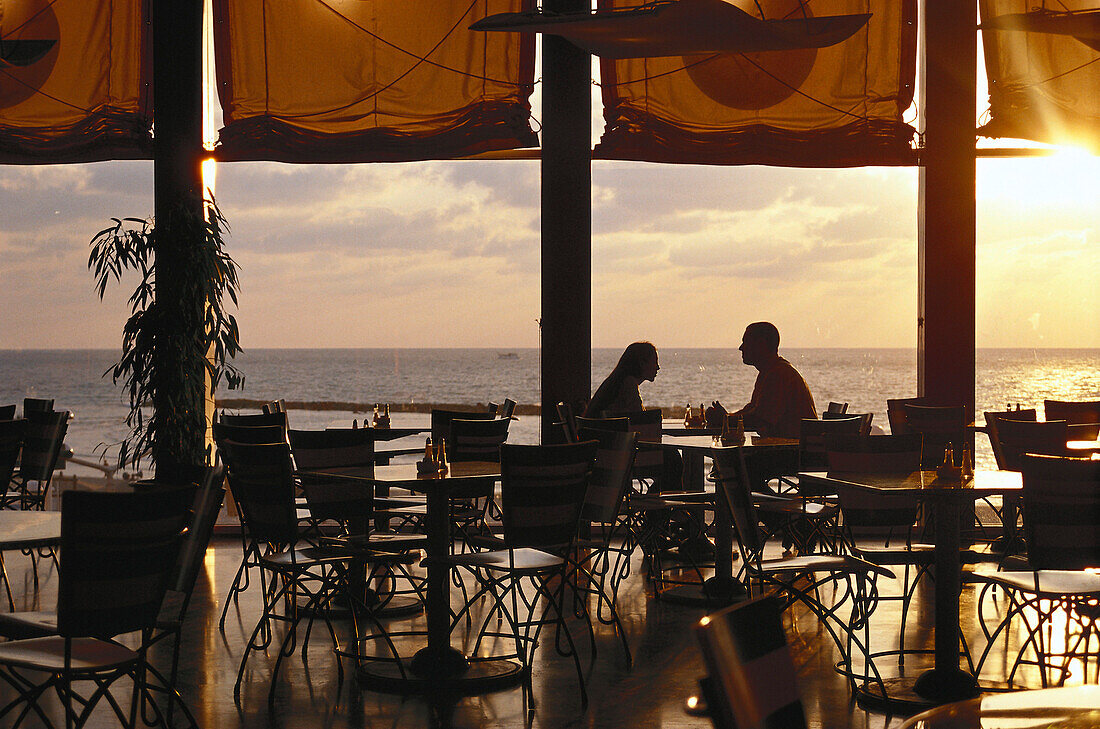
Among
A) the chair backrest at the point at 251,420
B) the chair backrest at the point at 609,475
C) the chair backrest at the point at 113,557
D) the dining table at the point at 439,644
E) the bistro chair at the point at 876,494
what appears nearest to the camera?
the chair backrest at the point at 113,557

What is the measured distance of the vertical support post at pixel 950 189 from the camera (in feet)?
27.7

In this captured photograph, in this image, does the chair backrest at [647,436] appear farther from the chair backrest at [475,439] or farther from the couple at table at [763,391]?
the chair backrest at [475,439]

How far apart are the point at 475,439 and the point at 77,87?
5122 mm

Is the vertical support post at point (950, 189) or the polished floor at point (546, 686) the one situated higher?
the vertical support post at point (950, 189)

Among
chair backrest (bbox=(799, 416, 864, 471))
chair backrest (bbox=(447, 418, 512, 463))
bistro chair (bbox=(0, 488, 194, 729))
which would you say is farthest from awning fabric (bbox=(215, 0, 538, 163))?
bistro chair (bbox=(0, 488, 194, 729))

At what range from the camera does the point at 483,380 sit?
148 feet

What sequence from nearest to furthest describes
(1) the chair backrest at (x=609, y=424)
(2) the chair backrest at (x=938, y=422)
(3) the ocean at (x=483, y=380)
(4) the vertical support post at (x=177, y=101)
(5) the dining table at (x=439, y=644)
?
1. (5) the dining table at (x=439, y=644)
2. (1) the chair backrest at (x=609, y=424)
3. (2) the chair backrest at (x=938, y=422)
4. (4) the vertical support post at (x=177, y=101)
5. (3) the ocean at (x=483, y=380)

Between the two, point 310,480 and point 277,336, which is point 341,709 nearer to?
point 310,480

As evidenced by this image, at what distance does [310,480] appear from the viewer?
507 cm

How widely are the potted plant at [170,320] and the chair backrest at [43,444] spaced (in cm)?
85

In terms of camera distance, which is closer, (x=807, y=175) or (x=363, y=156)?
(x=363, y=156)

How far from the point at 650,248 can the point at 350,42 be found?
3540 cm

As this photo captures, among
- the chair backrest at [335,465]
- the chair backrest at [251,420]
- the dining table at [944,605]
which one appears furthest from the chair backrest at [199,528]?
the chair backrest at [251,420]

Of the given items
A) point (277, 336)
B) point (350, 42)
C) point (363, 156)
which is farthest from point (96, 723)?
point (277, 336)
